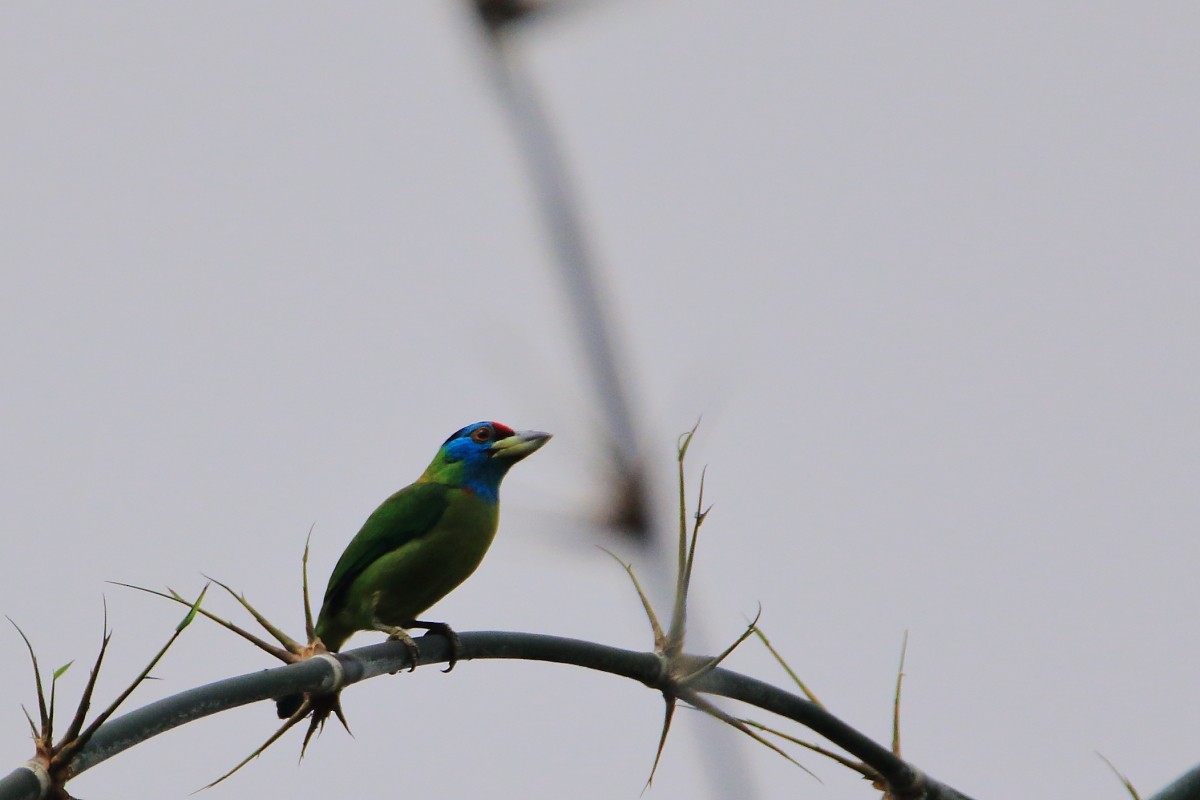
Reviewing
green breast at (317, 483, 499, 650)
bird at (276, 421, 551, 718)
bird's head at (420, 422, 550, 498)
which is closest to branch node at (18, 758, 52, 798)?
bird at (276, 421, 551, 718)

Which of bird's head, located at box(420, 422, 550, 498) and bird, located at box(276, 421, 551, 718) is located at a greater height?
bird's head, located at box(420, 422, 550, 498)

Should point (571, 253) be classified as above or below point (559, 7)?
below

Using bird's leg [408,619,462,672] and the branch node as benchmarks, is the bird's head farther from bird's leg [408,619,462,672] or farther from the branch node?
the branch node

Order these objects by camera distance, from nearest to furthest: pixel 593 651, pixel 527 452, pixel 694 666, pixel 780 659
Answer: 1. pixel 694 666
2. pixel 593 651
3. pixel 780 659
4. pixel 527 452

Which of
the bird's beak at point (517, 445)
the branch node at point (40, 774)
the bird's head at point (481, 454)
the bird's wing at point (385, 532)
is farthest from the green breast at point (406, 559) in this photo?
the branch node at point (40, 774)

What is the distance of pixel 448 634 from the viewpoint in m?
4.59

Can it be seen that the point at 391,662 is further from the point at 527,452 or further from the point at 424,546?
the point at 527,452

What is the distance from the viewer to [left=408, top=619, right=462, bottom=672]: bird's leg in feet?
13.6

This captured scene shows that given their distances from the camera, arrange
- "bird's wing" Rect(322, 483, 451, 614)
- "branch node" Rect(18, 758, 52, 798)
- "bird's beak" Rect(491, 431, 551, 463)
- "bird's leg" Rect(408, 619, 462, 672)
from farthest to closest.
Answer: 1. "bird's beak" Rect(491, 431, 551, 463)
2. "bird's wing" Rect(322, 483, 451, 614)
3. "bird's leg" Rect(408, 619, 462, 672)
4. "branch node" Rect(18, 758, 52, 798)

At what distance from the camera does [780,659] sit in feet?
13.6

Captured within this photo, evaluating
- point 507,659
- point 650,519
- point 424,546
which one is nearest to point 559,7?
point 650,519

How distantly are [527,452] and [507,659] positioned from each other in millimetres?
4195

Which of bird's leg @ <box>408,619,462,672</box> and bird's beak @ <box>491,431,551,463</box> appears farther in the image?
bird's beak @ <box>491,431,551,463</box>

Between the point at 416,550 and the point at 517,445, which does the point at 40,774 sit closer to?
the point at 416,550
